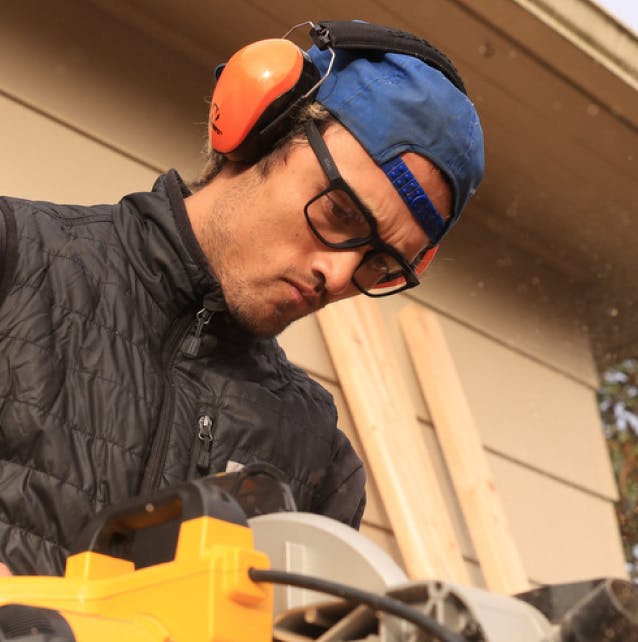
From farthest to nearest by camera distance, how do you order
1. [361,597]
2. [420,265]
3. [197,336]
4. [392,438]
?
[392,438] < [420,265] < [197,336] < [361,597]

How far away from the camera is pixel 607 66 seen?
2.45m

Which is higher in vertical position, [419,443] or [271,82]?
[271,82]

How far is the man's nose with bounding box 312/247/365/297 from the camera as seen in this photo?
58.6 inches

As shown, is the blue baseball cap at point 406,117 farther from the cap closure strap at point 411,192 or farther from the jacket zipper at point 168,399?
the jacket zipper at point 168,399

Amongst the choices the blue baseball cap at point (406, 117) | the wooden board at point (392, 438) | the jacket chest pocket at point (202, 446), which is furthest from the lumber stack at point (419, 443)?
the jacket chest pocket at point (202, 446)

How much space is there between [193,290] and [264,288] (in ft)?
0.36

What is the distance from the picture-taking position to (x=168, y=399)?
4.52 ft

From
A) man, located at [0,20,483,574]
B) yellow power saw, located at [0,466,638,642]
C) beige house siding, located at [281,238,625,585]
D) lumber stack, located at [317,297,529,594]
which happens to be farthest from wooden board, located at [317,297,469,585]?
yellow power saw, located at [0,466,638,642]

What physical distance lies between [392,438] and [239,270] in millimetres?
1167

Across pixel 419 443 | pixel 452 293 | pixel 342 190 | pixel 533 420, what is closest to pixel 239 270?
pixel 342 190

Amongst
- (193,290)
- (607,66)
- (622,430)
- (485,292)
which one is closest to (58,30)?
(193,290)

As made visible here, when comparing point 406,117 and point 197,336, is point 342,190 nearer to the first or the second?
point 406,117

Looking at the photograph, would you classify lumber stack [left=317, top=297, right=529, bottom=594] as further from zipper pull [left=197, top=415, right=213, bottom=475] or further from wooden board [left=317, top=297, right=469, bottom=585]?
zipper pull [left=197, top=415, right=213, bottom=475]

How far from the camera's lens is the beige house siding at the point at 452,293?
2.23 m
